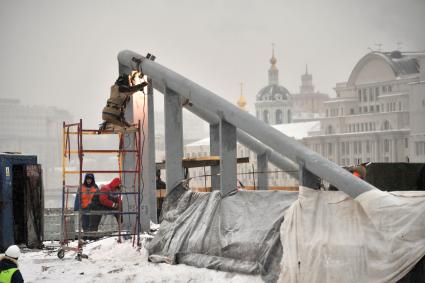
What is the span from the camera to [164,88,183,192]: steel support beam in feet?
56.2

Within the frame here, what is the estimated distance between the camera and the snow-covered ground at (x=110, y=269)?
13172 mm

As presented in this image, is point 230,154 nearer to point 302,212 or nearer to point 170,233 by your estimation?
point 170,233

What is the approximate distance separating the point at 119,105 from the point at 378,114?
10885 centimetres

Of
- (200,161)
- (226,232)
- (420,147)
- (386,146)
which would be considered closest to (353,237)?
(226,232)

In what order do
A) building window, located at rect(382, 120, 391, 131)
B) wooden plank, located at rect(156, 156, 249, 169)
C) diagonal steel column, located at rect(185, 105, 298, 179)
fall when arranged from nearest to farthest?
wooden plank, located at rect(156, 156, 249, 169) → diagonal steel column, located at rect(185, 105, 298, 179) → building window, located at rect(382, 120, 391, 131)

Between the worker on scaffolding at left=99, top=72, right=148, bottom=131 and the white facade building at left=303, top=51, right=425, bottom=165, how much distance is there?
95.8 meters

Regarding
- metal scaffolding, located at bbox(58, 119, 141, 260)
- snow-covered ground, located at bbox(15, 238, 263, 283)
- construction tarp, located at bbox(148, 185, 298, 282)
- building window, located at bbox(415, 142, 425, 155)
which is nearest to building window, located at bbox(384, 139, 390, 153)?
building window, located at bbox(415, 142, 425, 155)

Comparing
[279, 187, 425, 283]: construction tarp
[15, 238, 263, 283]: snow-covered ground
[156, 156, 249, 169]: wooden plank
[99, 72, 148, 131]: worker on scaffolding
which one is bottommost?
[15, 238, 263, 283]: snow-covered ground

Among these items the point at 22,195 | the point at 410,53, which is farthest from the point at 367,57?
the point at 22,195

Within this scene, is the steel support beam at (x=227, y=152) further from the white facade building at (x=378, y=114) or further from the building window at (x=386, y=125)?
the building window at (x=386, y=125)

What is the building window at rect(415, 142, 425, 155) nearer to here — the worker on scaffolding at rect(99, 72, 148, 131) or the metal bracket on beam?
the worker on scaffolding at rect(99, 72, 148, 131)

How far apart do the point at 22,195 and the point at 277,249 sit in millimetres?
8230

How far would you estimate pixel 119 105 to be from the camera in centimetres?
1827

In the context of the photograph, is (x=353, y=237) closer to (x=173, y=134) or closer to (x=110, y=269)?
(x=110, y=269)
